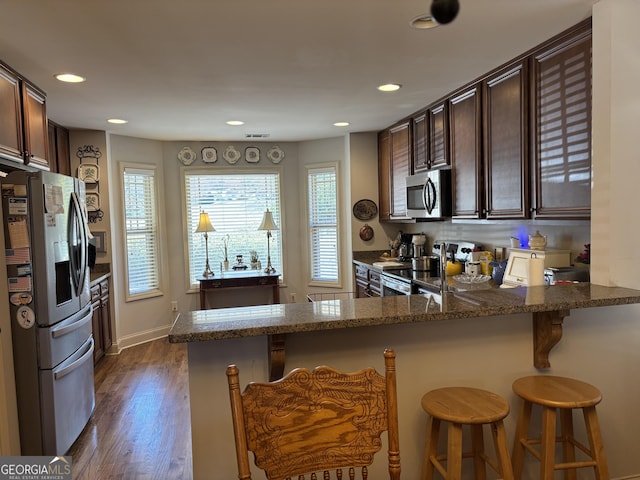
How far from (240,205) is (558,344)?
4379mm

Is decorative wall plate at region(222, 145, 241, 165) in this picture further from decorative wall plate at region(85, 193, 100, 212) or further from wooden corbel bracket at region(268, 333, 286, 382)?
wooden corbel bracket at region(268, 333, 286, 382)

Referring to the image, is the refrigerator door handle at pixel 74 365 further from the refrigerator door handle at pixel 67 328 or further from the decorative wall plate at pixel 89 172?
the decorative wall plate at pixel 89 172

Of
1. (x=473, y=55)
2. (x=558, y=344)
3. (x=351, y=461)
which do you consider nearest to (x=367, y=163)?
(x=473, y=55)

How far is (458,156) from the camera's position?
11.6ft

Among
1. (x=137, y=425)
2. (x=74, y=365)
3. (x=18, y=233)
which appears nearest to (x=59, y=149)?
(x=18, y=233)

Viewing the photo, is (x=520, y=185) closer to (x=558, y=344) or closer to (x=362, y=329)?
(x=558, y=344)

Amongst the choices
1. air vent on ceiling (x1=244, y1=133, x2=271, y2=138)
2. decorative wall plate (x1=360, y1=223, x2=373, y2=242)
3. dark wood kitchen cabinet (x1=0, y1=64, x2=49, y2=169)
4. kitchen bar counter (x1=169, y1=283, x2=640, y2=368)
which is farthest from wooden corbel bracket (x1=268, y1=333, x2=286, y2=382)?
air vent on ceiling (x1=244, y1=133, x2=271, y2=138)

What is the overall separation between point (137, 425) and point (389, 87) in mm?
2977

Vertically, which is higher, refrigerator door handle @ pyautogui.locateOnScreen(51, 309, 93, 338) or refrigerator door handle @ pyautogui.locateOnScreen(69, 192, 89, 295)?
refrigerator door handle @ pyautogui.locateOnScreen(69, 192, 89, 295)

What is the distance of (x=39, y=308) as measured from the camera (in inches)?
100

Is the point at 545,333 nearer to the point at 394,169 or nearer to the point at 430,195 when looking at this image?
the point at 430,195

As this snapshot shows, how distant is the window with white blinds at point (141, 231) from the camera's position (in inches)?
204

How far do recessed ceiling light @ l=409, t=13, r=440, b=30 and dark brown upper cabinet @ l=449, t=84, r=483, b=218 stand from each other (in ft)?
3.80

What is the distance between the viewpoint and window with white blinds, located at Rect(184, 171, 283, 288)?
571 centimetres
